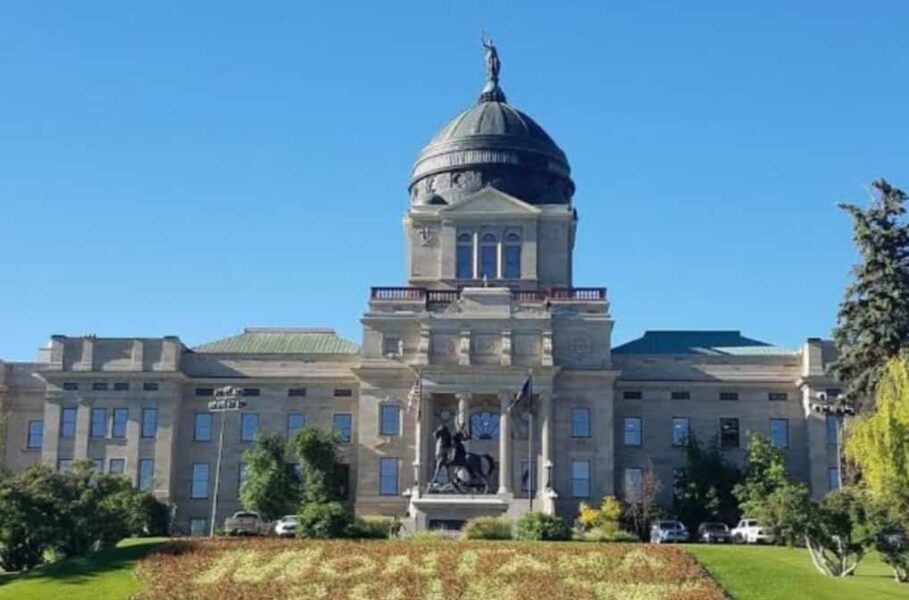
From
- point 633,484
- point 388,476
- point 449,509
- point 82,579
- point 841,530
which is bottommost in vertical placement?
point 82,579

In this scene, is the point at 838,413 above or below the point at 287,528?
above

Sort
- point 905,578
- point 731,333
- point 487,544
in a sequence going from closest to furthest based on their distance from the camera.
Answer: point 905,578 < point 487,544 < point 731,333

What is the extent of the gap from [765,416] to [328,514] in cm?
3527

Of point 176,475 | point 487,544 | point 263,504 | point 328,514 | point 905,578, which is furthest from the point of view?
point 176,475

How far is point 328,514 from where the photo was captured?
5238 centimetres

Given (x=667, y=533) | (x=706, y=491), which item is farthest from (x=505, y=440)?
(x=667, y=533)

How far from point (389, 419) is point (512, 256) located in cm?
1431

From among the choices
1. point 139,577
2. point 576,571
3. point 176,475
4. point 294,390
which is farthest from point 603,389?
point 139,577

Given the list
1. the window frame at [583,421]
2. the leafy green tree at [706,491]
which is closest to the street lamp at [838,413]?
the leafy green tree at [706,491]

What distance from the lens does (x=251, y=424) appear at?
259ft

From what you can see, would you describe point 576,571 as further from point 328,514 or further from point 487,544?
point 328,514

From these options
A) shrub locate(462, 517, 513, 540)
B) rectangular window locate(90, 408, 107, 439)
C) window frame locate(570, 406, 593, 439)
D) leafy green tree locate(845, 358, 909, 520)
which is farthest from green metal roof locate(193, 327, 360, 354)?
leafy green tree locate(845, 358, 909, 520)

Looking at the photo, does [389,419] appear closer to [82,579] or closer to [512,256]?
[512,256]

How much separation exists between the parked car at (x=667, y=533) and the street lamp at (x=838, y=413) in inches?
350
